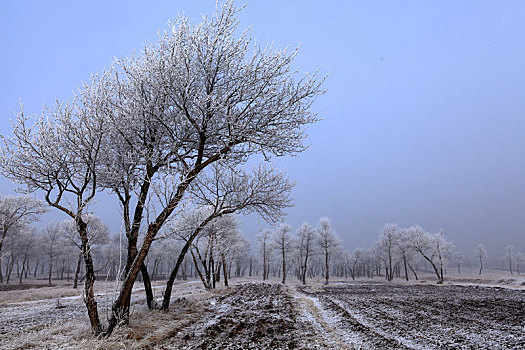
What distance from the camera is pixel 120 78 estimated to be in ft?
31.7

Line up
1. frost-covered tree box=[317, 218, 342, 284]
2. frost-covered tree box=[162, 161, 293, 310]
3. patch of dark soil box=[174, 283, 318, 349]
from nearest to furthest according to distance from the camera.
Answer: patch of dark soil box=[174, 283, 318, 349] < frost-covered tree box=[162, 161, 293, 310] < frost-covered tree box=[317, 218, 342, 284]

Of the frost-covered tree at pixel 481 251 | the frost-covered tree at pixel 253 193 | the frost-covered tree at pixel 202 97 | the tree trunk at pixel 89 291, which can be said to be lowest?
the frost-covered tree at pixel 481 251

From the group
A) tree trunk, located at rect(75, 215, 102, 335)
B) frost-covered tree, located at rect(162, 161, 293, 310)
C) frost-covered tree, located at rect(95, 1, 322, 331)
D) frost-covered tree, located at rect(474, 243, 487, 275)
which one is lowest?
frost-covered tree, located at rect(474, 243, 487, 275)

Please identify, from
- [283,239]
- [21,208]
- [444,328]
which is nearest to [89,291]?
[444,328]

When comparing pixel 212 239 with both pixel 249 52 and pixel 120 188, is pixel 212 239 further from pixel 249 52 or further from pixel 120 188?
pixel 249 52

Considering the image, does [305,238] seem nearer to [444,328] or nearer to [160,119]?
[444,328]

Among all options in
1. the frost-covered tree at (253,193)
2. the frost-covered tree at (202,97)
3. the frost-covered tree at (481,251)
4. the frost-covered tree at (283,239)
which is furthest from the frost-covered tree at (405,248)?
the frost-covered tree at (202,97)

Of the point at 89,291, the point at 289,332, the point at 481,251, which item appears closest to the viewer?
the point at 89,291

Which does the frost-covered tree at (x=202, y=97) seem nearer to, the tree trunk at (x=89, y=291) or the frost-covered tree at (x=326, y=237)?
the tree trunk at (x=89, y=291)

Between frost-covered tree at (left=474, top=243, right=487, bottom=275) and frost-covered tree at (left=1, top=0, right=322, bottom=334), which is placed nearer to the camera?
frost-covered tree at (left=1, top=0, right=322, bottom=334)

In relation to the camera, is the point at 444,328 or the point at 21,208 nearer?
the point at 444,328

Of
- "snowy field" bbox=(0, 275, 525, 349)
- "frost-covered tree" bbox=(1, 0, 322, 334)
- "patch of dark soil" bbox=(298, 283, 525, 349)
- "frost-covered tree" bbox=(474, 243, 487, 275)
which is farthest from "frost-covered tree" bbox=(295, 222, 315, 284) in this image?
"frost-covered tree" bbox=(474, 243, 487, 275)

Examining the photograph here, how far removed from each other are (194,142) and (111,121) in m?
2.63

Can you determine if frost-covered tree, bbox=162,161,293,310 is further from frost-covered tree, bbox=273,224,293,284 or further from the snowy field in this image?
frost-covered tree, bbox=273,224,293,284
